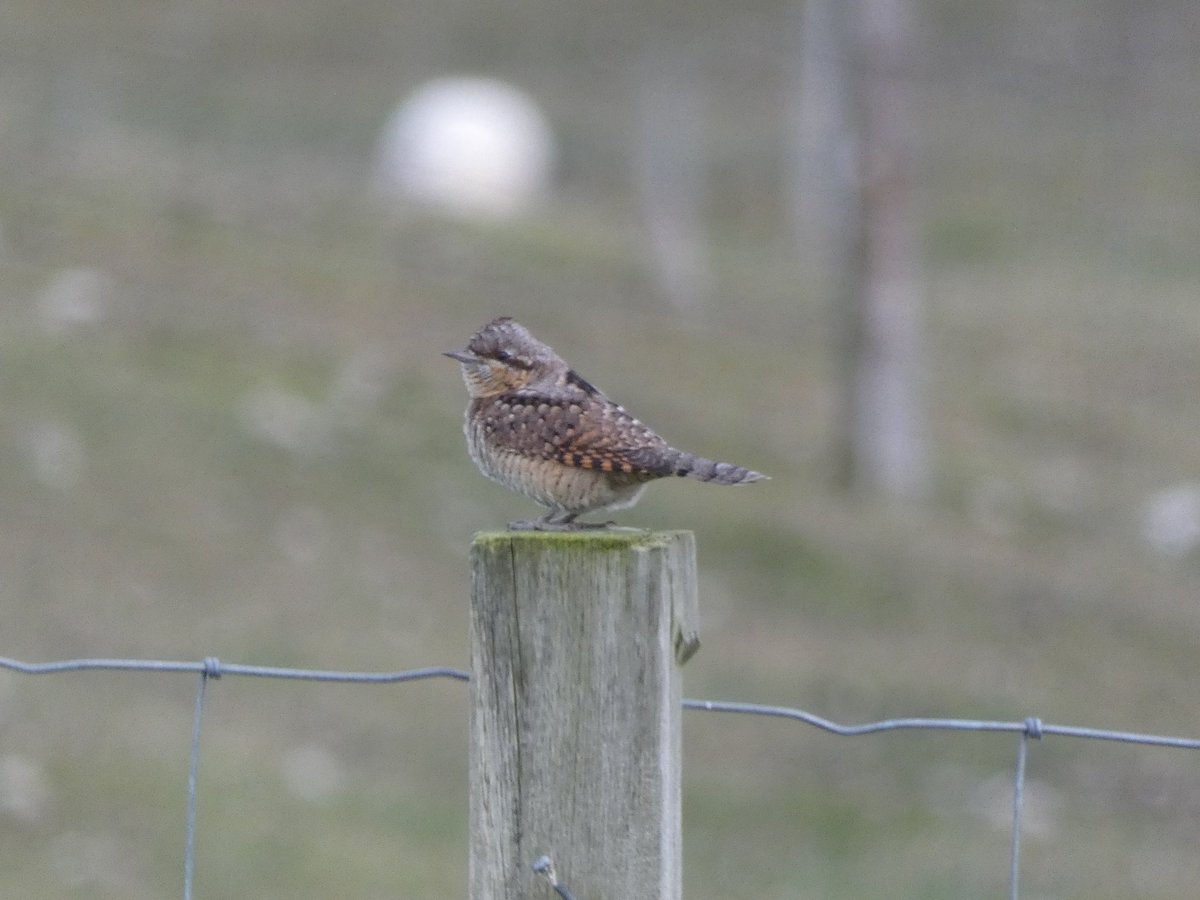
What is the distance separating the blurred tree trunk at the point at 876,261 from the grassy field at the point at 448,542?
55 centimetres

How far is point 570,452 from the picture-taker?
4176 millimetres

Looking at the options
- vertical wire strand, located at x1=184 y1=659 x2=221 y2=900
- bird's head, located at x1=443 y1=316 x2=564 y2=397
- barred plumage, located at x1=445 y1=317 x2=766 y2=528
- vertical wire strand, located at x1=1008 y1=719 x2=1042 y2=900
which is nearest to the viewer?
vertical wire strand, located at x1=1008 y1=719 x2=1042 y2=900

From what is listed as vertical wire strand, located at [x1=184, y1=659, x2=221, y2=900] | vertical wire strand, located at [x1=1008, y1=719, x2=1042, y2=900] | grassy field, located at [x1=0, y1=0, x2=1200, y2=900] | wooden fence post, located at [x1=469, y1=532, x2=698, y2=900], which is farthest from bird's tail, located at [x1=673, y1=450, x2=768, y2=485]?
grassy field, located at [x1=0, y1=0, x2=1200, y2=900]

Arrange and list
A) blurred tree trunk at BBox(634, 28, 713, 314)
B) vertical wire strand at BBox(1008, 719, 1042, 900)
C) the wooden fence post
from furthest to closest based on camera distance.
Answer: blurred tree trunk at BBox(634, 28, 713, 314), vertical wire strand at BBox(1008, 719, 1042, 900), the wooden fence post

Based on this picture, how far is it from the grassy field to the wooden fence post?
5890 mm

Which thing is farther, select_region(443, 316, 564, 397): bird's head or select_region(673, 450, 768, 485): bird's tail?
select_region(443, 316, 564, 397): bird's head

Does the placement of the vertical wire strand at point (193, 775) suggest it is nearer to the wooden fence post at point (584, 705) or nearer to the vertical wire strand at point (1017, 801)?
the wooden fence post at point (584, 705)

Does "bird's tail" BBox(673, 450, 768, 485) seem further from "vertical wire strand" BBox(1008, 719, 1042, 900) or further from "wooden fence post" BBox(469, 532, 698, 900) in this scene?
"vertical wire strand" BBox(1008, 719, 1042, 900)

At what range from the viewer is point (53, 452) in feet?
48.1

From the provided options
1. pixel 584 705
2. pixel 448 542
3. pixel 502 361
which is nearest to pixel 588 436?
pixel 502 361

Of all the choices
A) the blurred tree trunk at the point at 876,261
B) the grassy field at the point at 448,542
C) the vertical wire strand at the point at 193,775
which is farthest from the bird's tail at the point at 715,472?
the blurred tree trunk at the point at 876,261

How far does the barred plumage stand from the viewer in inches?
162

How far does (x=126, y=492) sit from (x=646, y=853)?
38.3 feet

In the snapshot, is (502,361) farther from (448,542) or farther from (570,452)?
(448,542)
